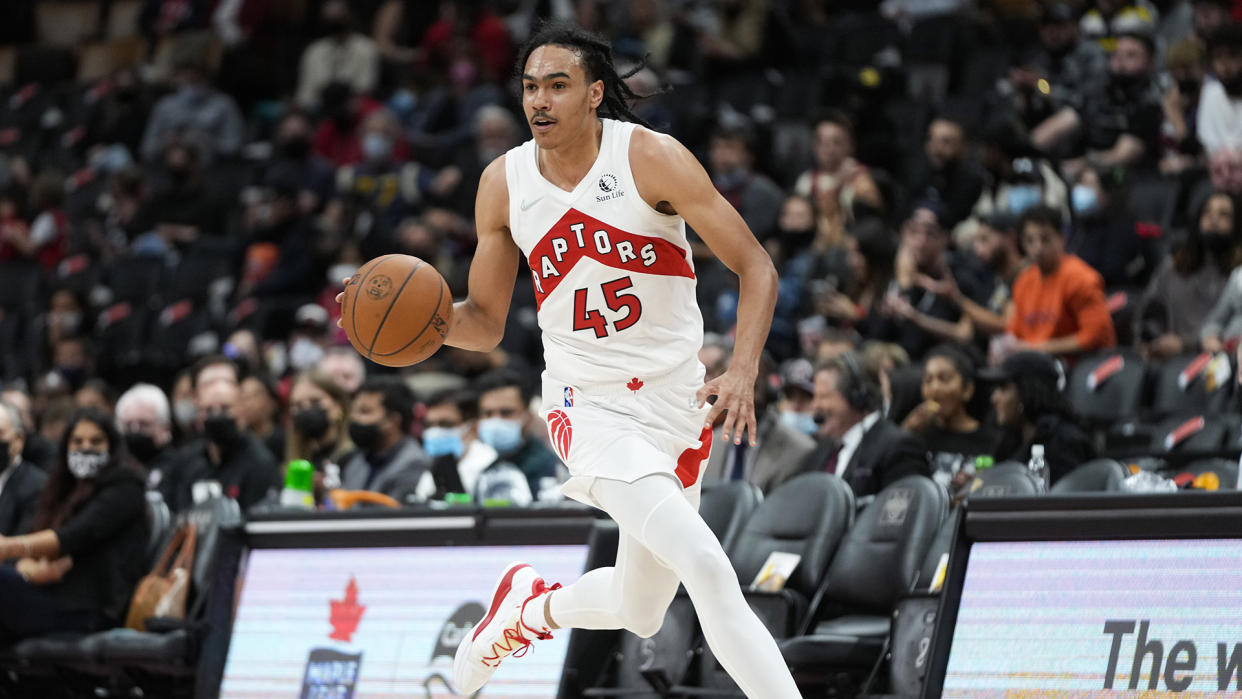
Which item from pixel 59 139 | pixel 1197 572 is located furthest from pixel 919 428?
pixel 59 139

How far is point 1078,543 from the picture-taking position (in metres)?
5.39

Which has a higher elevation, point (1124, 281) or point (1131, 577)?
point (1124, 281)

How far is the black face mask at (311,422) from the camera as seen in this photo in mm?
9461

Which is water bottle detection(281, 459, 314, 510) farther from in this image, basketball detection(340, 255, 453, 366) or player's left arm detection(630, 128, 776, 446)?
player's left arm detection(630, 128, 776, 446)

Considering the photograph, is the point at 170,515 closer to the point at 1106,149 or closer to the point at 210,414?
the point at 210,414

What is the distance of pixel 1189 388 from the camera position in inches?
328

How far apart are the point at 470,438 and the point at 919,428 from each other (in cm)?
253

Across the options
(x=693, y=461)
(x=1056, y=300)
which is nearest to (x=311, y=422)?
(x=1056, y=300)

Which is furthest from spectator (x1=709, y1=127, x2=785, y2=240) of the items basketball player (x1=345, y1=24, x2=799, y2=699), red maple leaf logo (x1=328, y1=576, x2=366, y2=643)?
basketball player (x1=345, y1=24, x2=799, y2=699)

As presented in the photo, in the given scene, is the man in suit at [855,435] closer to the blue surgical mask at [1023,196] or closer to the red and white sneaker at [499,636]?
the red and white sneaker at [499,636]

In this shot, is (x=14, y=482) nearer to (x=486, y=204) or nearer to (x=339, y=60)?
(x=486, y=204)

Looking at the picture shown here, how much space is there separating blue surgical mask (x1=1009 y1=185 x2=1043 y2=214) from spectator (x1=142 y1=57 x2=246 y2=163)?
8618 millimetres

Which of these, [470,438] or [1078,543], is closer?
[1078,543]

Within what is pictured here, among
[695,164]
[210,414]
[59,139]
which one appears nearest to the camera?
[695,164]
